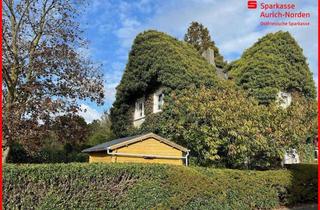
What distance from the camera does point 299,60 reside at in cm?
3088

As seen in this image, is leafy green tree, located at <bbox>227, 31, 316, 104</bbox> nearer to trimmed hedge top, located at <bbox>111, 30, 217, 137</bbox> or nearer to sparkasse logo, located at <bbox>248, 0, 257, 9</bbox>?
trimmed hedge top, located at <bbox>111, 30, 217, 137</bbox>

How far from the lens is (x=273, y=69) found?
94.7 feet

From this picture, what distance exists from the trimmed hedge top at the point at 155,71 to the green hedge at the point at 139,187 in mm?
9927

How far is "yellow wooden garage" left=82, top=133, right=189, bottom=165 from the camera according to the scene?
18688mm

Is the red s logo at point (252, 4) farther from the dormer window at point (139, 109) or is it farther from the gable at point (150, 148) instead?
the dormer window at point (139, 109)

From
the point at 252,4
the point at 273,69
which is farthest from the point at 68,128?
the point at 273,69

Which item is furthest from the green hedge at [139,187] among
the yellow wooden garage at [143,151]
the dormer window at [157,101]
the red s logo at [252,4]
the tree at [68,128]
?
the dormer window at [157,101]

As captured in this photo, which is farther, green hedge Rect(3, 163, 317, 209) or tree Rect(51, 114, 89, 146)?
tree Rect(51, 114, 89, 146)

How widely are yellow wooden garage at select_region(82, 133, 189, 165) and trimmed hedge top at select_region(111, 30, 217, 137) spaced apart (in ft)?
17.2

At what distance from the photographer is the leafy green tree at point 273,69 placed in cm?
2850

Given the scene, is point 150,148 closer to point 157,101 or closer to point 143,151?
point 143,151

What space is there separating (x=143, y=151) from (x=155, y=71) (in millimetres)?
7422

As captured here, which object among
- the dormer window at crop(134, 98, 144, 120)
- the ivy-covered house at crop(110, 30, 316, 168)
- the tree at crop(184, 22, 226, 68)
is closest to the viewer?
the ivy-covered house at crop(110, 30, 316, 168)

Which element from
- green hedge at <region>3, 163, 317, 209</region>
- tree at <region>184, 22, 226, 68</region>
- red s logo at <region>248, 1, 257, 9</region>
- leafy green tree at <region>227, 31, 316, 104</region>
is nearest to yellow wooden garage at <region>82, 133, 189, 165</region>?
green hedge at <region>3, 163, 317, 209</region>
